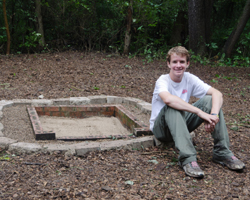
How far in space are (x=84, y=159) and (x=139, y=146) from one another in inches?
26.0

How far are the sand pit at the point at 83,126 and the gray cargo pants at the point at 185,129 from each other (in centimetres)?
113

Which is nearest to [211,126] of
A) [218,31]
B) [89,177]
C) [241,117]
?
[89,177]

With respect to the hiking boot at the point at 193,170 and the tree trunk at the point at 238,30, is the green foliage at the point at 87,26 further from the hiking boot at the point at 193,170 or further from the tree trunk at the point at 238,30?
the hiking boot at the point at 193,170

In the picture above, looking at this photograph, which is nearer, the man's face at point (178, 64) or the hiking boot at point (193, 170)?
the hiking boot at point (193, 170)

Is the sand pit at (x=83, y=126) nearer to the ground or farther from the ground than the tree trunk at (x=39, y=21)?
nearer to the ground

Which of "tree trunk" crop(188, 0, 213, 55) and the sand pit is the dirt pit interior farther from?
"tree trunk" crop(188, 0, 213, 55)

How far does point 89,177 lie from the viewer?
2557mm

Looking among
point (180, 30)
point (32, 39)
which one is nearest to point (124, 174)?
point (32, 39)

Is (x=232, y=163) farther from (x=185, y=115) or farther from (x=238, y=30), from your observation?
(x=238, y=30)

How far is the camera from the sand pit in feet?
13.2

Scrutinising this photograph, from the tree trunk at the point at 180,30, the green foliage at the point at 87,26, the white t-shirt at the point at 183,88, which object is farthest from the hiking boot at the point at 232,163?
the tree trunk at the point at 180,30

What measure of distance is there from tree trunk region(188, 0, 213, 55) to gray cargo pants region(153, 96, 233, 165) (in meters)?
7.10

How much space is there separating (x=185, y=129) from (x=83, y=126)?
202 centimetres

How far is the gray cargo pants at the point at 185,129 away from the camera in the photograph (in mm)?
2680
